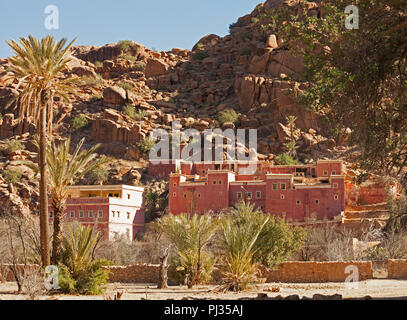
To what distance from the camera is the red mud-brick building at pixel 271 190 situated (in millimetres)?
52031

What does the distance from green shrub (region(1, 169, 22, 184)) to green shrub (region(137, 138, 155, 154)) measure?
14.2 m

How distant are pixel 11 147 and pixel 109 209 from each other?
82.2 ft

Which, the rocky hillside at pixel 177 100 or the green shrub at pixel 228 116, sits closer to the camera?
the rocky hillside at pixel 177 100

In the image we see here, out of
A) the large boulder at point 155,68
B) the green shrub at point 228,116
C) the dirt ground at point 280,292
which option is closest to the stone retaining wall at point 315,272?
the dirt ground at point 280,292

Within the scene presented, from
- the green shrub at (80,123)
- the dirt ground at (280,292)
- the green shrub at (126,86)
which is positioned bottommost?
the dirt ground at (280,292)

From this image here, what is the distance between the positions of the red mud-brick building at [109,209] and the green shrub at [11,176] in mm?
9703

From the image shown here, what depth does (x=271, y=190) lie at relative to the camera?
53656 mm

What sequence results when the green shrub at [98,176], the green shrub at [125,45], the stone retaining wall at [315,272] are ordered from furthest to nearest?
1. the green shrub at [125,45]
2. the green shrub at [98,176]
3. the stone retaining wall at [315,272]

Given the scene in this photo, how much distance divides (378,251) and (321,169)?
23.2 m

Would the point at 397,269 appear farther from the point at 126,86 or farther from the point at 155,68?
the point at 155,68

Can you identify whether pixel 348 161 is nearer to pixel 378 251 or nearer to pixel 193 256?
pixel 378 251

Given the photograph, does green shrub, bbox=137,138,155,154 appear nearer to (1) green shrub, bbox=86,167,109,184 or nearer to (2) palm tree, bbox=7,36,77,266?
(1) green shrub, bbox=86,167,109,184

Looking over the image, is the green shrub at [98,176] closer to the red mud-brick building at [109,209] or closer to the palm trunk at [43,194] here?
the red mud-brick building at [109,209]

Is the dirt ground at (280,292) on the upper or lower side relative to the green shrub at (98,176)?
lower
